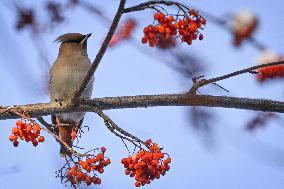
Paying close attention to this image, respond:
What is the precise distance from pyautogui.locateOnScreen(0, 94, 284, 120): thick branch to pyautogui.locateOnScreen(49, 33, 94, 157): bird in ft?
3.45

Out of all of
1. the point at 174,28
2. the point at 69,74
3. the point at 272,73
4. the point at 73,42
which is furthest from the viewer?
the point at 73,42

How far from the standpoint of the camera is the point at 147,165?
2.73 m

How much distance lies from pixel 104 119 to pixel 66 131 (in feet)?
6.33

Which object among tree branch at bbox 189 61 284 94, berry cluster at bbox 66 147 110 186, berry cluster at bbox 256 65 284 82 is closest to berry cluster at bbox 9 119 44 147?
berry cluster at bbox 66 147 110 186

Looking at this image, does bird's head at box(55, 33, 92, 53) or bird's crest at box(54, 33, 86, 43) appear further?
bird's crest at box(54, 33, 86, 43)

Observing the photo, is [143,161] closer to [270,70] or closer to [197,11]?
[197,11]

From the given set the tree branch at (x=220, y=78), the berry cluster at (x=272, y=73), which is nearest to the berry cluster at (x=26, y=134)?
the tree branch at (x=220, y=78)

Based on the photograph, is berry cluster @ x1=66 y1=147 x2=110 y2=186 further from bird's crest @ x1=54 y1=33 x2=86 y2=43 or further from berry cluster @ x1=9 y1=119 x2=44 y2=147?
bird's crest @ x1=54 y1=33 x2=86 y2=43

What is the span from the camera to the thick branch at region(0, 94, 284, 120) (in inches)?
134

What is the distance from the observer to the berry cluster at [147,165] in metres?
2.73

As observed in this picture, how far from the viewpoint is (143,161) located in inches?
108

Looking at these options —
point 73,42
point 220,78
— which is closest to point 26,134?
point 220,78

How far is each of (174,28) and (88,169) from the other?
0.99m

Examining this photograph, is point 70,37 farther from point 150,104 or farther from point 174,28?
point 174,28
